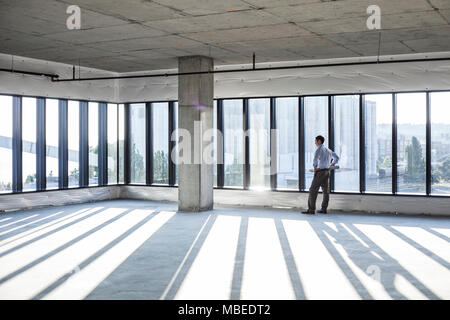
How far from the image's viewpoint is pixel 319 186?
37.5 feet

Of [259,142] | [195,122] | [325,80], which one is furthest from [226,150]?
[325,80]

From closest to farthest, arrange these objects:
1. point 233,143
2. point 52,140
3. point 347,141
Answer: point 347,141 < point 52,140 < point 233,143

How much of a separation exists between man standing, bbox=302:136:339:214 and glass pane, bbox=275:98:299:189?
1.15 metres

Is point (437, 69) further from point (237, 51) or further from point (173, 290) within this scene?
point (173, 290)

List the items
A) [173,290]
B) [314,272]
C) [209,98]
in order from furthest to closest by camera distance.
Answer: [209,98] → [314,272] → [173,290]

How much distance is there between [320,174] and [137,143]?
5797mm

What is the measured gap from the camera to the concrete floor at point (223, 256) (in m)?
5.39

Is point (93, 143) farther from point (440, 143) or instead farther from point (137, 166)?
point (440, 143)

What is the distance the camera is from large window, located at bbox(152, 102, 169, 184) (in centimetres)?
1400

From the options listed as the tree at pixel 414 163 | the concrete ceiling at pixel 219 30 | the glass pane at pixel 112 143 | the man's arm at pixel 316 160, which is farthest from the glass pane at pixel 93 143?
the tree at pixel 414 163

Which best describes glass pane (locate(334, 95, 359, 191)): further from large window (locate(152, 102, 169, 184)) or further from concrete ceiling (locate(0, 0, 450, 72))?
large window (locate(152, 102, 169, 184))
